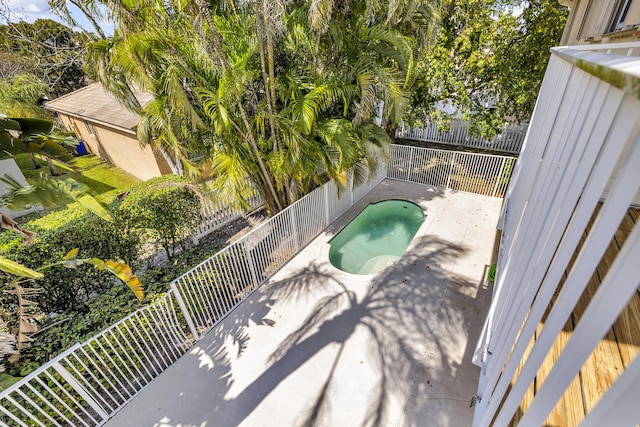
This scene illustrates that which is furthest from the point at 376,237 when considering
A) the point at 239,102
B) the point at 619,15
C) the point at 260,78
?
the point at 619,15

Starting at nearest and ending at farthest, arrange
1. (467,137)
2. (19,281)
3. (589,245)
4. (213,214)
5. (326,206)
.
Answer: (589,245)
(19,281)
(326,206)
(213,214)
(467,137)

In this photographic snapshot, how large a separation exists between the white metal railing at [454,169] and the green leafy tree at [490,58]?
146cm

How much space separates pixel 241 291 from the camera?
5852 millimetres

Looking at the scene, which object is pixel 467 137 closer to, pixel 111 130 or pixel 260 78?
pixel 260 78

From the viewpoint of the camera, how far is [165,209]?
21.8ft

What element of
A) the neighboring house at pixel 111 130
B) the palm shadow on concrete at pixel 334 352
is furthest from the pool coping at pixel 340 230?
the neighboring house at pixel 111 130

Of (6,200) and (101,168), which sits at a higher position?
(6,200)

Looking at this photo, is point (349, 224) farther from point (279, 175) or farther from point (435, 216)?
point (279, 175)

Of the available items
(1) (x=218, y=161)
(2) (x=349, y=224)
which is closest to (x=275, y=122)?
(1) (x=218, y=161)

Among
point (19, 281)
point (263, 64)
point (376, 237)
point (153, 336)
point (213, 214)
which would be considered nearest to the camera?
point (19, 281)

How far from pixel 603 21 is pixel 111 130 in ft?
51.2

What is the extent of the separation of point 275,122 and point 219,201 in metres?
3.53

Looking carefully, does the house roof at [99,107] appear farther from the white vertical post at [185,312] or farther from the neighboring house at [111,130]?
the white vertical post at [185,312]

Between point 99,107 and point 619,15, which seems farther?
point 99,107
